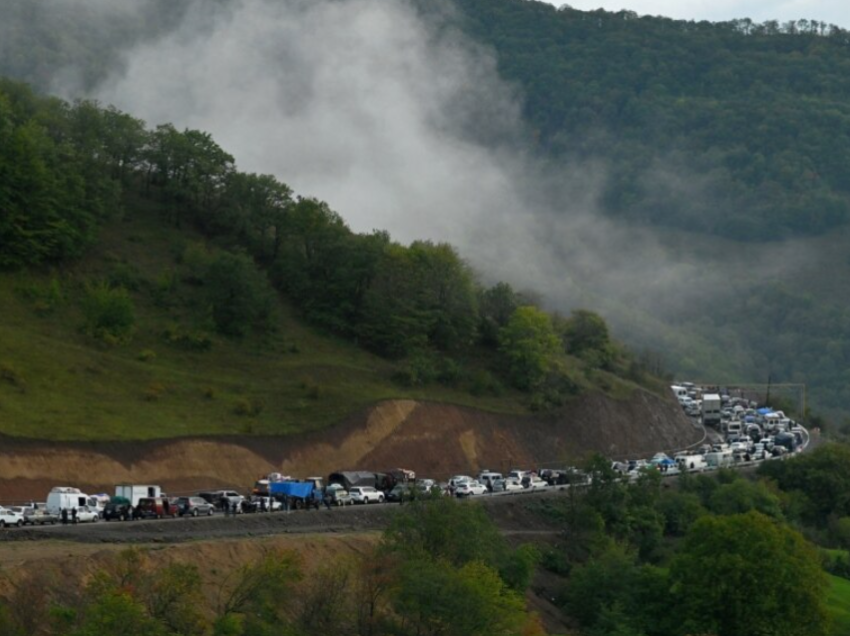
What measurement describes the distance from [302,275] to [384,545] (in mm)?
59113

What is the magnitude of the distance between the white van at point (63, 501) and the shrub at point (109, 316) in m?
28.9

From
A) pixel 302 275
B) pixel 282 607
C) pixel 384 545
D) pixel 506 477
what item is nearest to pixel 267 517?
pixel 384 545

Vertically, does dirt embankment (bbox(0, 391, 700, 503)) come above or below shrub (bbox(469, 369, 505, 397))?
below

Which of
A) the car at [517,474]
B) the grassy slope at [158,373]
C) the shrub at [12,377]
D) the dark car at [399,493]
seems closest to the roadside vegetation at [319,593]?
the dark car at [399,493]

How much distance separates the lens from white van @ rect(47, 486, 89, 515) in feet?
245

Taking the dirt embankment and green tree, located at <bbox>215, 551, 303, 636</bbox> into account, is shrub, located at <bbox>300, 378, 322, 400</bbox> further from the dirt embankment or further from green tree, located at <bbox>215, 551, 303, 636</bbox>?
green tree, located at <bbox>215, 551, 303, 636</bbox>

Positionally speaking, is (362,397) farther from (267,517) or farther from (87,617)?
(87,617)

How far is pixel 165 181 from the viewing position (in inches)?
5231

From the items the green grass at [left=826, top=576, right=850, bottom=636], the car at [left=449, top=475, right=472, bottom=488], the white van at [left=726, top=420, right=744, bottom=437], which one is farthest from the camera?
the white van at [left=726, top=420, right=744, bottom=437]

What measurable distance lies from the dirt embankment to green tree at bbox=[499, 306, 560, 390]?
12.4ft

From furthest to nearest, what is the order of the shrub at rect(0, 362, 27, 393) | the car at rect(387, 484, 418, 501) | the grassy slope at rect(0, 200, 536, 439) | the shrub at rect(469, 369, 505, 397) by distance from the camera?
the shrub at rect(469, 369, 505, 397) < the grassy slope at rect(0, 200, 536, 439) < the shrub at rect(0, 362, 27, 393) < the car at rect(387, 484, 418, 501)

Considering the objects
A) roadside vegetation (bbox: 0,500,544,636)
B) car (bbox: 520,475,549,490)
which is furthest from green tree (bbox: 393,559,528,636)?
car (bbox: 520,475,549,490)

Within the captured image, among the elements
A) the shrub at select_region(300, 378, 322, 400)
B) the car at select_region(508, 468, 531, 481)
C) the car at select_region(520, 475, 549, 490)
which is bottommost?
the car at select_region(520, 475, 549, 490)

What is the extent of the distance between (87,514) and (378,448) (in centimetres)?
3360
